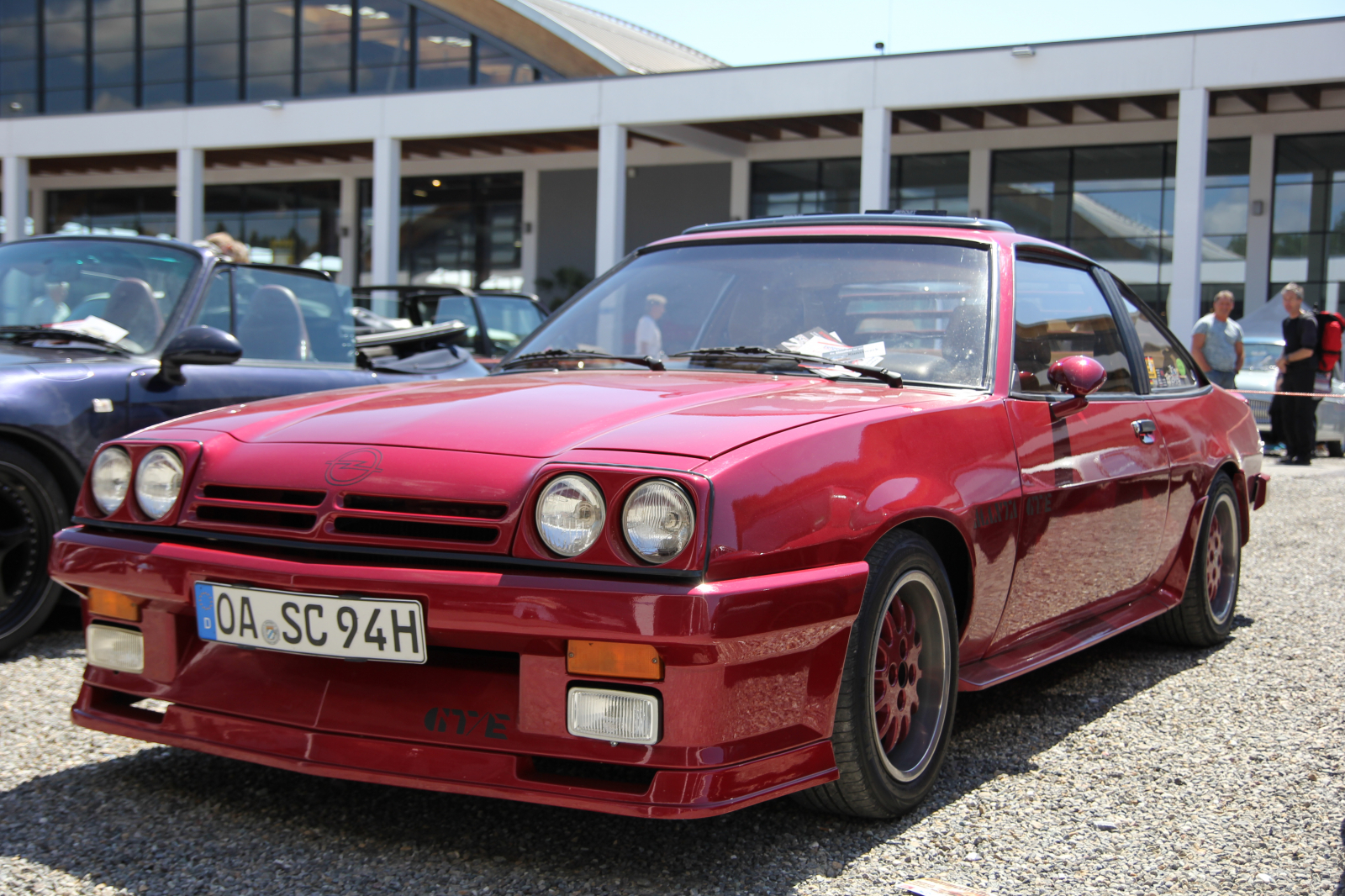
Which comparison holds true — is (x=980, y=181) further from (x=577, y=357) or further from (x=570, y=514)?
(x=570, y=514)

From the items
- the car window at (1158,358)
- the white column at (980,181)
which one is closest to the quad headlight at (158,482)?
the car window at (1158,358)

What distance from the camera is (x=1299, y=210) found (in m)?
21.4

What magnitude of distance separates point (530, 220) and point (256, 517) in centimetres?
2669

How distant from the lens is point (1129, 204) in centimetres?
2266

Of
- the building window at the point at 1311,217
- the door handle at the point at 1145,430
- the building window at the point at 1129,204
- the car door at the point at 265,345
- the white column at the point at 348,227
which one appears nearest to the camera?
the door handle at the point at 1145,430

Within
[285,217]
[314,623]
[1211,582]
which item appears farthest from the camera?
[285,217]

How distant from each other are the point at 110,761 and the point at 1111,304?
3.42m

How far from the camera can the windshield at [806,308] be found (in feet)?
10.9

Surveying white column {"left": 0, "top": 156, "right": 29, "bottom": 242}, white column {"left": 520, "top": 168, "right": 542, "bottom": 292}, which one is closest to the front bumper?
white column {"left": 520, "top": 168, "right": 542, "bottom": 292}

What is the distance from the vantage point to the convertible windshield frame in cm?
323

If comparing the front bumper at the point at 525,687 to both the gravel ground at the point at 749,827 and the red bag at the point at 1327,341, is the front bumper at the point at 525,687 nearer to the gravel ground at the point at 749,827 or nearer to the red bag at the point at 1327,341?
the gravel ground at the point at 749,827

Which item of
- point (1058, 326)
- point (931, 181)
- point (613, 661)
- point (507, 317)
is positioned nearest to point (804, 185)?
point (931, 181)

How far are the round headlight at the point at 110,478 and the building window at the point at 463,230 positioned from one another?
85.8ft

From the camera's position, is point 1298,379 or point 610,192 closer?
point 1298,379
